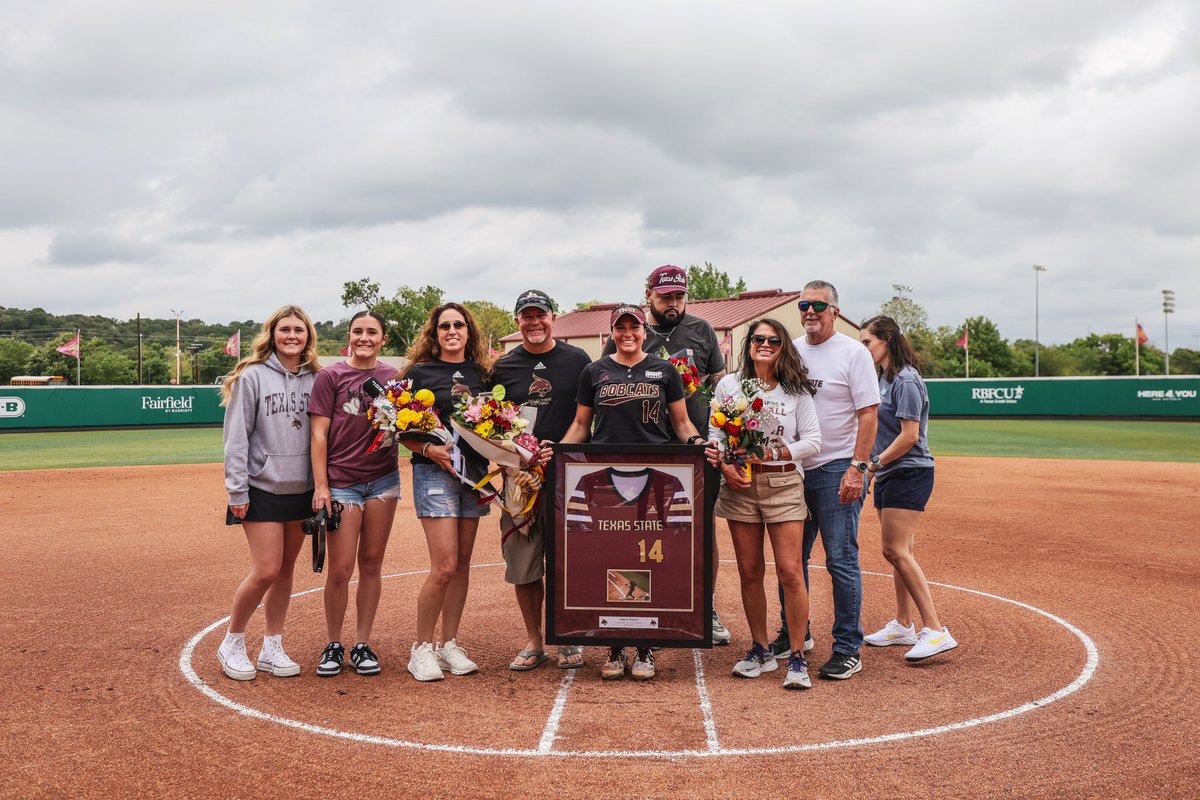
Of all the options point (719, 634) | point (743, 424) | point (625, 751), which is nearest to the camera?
point (625, 751)

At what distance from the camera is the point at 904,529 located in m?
5.80

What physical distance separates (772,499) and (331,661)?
2.91 metres

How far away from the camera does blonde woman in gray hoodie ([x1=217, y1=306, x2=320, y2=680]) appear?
5234mm

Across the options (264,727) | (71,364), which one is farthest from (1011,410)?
(71,364)

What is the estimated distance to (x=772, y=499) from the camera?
521 cm

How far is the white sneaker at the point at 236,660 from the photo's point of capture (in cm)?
527

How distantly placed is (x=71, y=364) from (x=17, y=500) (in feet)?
220

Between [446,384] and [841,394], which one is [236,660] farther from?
[841,394]

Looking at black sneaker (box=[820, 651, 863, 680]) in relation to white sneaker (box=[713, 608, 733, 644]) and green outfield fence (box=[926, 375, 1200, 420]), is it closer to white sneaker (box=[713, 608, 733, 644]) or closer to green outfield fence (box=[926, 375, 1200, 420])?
white sneaker (box=[713, 608, 733, 644])

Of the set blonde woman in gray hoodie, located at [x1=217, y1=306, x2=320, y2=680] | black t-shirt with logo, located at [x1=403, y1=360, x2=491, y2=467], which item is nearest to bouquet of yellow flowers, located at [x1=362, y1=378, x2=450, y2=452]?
black t-shirt with logo, located at [x1=403, y1=360, x2=491, y2=467]

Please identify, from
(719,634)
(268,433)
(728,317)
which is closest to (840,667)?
(719,634)

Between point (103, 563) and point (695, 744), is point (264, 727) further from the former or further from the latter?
point (103, 563)

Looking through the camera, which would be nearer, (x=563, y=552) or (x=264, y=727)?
(x=264, y=727)

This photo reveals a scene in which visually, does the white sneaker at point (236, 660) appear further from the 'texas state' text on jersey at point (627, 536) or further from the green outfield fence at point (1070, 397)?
the green outfield fence at point (1070, 397)
